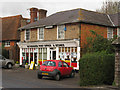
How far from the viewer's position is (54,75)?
16188mm

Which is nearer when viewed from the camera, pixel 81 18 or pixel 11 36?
pixel 81 18

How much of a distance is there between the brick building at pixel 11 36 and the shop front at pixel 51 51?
11.3 feet

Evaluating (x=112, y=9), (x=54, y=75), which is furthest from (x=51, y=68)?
(x=112, y=9)

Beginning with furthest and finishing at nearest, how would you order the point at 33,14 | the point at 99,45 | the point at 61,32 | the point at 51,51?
the point at 33,14 < the point at 51,51 < the point at 61,32 < the point at 99,45

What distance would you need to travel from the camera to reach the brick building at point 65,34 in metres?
23.2

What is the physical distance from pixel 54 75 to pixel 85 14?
38.2ft

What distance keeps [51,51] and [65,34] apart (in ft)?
10.4

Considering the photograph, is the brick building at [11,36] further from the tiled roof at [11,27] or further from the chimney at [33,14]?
the chimney at [33,14]

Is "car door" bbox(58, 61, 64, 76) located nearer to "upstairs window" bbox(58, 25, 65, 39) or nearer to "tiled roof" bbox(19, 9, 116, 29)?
"tiled roof" bbox(19, 9, 116, 29)

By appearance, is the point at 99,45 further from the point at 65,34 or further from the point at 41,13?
the point at 41,13

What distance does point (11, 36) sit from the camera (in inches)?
1321

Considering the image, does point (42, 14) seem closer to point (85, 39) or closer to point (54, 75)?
point (85, 39)

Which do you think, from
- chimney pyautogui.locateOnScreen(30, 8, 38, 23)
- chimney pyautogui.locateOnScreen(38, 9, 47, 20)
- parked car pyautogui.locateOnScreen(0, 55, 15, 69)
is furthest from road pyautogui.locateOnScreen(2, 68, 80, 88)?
chimney pyautogui.locateOnScreen(38, 9, 47, 20)

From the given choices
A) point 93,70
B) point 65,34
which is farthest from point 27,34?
point 93,70
